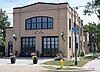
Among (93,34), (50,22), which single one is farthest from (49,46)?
(93,34)

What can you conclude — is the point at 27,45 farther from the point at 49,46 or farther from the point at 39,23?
the point at 39,23

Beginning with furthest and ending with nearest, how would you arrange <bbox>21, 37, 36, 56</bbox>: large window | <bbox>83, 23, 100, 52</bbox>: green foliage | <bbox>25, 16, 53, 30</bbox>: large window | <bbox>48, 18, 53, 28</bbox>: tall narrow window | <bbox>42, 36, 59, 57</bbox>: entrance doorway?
1. <bbox>83, 23, 100, 52</bbox>: green foliage
2. <bbox>21, 37, 36, 56</bbox>: large window
3. <bbox>25, 16, 53, 30</bbox>: large window
4. <bbox>48, 18, 53, 28</bbox>: tall narrow window
5. <bbox>42, 36, 59, 57</bbox>: entrance doorway

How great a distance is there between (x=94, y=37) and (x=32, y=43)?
46.7m

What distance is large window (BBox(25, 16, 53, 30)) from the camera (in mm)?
44125

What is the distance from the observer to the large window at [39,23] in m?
44.1

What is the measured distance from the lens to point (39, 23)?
44.7 metres

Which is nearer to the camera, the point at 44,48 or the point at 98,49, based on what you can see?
the point at 44,48

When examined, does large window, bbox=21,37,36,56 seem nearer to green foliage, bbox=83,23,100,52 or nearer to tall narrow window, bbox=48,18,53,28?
tall narrow window, bbox=48,18,53,28

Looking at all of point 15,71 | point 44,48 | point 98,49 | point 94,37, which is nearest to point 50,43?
point 44,48

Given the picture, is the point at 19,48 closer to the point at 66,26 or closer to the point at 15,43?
the point at 15,43

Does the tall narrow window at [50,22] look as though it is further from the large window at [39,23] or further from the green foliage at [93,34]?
the green foliage at [93,34]

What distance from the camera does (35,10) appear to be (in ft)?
147

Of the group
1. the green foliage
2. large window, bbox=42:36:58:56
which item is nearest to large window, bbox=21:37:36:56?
large window, bbox=42:36:58:56

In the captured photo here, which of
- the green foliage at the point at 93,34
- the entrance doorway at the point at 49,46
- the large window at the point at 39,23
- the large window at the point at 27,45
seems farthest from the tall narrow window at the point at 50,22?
the green foliage at the point at 93,34
